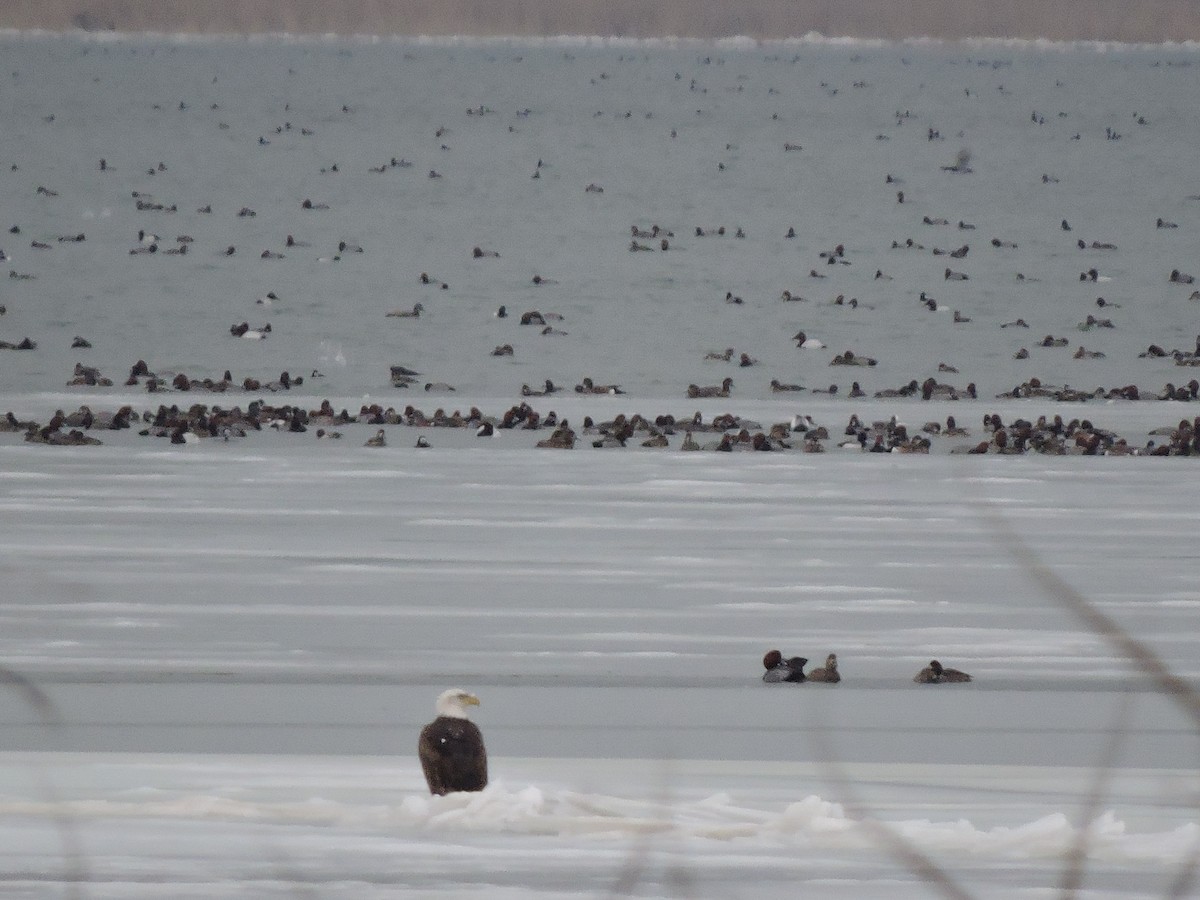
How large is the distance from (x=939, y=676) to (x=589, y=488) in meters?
3.10

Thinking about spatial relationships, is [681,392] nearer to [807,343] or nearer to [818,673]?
[807,343]

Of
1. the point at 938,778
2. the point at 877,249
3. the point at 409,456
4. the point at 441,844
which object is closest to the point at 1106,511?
the point at 409,456

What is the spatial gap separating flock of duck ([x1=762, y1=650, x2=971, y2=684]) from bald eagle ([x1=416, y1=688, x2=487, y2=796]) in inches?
45.7

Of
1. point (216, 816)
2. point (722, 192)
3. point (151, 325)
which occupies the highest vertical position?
point (722, 192)

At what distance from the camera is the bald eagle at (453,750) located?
7.91 ft

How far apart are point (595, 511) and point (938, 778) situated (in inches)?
127

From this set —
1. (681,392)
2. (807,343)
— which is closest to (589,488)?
(681,392)

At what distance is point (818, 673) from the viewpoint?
356cm

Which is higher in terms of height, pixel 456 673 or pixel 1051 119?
pixel 1051 119

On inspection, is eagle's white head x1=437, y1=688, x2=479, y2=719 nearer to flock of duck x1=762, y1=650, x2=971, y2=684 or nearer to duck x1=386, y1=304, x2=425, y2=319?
flock of duck x1=762, y1=650, x2=971, y2=684

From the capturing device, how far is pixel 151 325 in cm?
1254

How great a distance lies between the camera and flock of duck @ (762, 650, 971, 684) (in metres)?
3.54

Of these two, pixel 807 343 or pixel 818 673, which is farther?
pixel 807 343

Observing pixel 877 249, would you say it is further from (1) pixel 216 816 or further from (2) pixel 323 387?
(1) pixel 216 816
